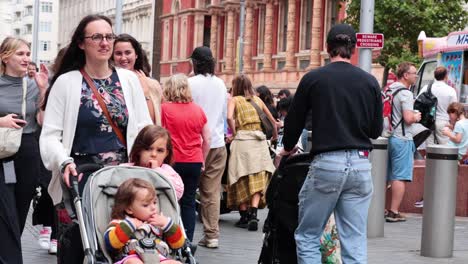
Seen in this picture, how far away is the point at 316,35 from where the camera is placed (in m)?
45.3

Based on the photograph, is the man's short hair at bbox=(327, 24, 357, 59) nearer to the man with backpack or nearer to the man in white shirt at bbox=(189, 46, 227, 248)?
the man in white shirt at bbox=(189, 46, 227, 248)

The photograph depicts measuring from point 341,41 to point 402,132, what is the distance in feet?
20.7

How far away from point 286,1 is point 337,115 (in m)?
43.3

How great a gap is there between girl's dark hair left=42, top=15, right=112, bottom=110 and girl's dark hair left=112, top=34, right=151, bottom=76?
7.73 feet

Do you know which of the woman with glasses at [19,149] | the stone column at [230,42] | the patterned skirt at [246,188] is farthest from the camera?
the stone column at [230,42]

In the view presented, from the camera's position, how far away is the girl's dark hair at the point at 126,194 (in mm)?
6223

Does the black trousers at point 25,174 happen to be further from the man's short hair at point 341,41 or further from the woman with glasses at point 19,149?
the man's short hair at point 341,41

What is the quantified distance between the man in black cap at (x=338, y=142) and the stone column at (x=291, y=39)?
40365mm

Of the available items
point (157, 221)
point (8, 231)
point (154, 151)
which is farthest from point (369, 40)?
point (157, 221)

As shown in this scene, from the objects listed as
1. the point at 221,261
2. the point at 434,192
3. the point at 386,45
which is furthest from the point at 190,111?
the point at 386,45

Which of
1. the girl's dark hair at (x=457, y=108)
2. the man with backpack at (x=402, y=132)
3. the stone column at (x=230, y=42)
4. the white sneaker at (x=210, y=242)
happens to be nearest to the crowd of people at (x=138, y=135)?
the white sneaker at (x=210, y=242)

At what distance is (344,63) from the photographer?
25.0 ft

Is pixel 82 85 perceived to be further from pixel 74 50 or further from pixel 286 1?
pixel 286 1

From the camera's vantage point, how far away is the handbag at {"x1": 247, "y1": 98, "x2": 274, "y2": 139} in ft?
43.2
